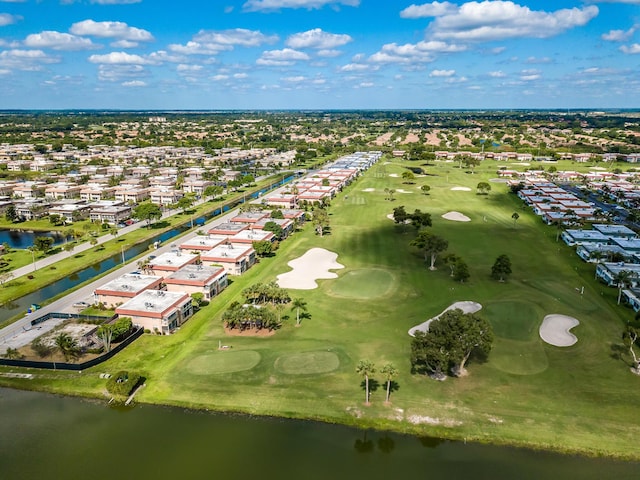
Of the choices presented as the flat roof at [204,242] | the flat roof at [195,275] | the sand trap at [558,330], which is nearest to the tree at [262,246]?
the flat roof at [204,242]

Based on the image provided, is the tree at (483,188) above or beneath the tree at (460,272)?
above

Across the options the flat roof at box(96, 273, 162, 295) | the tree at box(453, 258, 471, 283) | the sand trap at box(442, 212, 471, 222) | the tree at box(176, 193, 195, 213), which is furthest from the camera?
the tree at box(176, 193, 195, 213)

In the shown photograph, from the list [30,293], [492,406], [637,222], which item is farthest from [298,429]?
[637,222]

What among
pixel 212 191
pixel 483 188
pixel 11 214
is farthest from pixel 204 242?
pixel 483 188

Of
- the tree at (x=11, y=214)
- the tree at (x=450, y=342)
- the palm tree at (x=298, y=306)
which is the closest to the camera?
the tree at (x=450, y=342)

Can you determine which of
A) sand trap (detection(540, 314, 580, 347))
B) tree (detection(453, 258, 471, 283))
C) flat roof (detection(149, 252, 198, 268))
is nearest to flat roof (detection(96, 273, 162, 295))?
flat roof (detection(149, 252, 198, 268))

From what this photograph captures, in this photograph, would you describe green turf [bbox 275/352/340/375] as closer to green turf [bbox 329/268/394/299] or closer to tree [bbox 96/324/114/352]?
green turf [bbox 329/268/394/299]

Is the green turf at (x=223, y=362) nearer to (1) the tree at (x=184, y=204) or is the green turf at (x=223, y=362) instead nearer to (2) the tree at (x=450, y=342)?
(2) the tree at (x=450, y=342)
